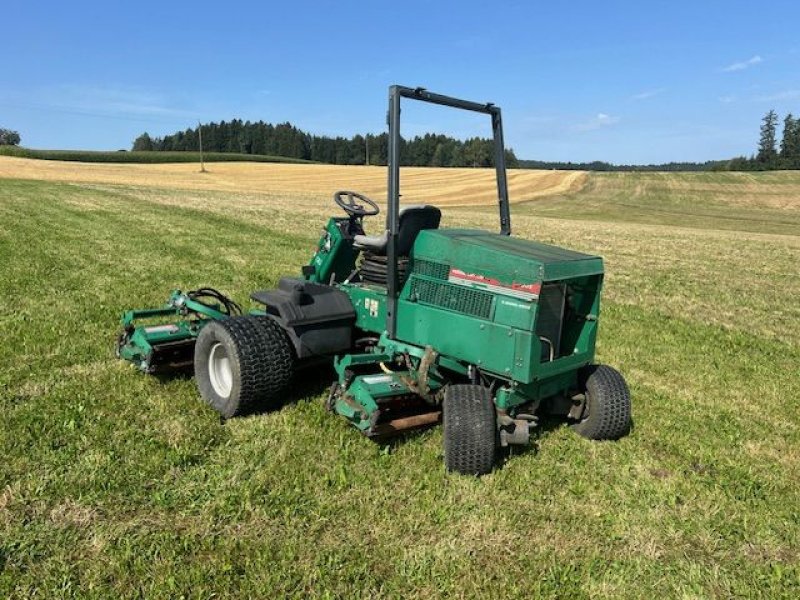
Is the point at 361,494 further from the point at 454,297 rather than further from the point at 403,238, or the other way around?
the point at 403,238

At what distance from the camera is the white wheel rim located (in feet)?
16.3

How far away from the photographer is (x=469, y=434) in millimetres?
3893

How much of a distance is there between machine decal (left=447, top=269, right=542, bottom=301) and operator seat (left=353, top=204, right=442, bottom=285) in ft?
1.39

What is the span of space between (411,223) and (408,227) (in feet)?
0.12

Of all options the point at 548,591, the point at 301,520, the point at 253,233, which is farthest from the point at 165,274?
the point at 548,591

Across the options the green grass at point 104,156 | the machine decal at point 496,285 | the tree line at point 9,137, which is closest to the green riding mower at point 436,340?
the machine decal at point 496,285

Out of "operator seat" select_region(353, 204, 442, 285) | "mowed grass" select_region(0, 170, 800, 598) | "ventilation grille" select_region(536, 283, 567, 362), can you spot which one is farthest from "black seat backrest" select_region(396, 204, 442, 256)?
"mowed grass" select_region(0, 170, 800, 598)

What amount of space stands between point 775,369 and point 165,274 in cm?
838

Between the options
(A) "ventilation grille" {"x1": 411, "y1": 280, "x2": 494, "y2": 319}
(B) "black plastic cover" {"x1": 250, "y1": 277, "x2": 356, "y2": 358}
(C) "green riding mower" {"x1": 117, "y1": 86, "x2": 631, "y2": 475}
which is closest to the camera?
(C) "green riding mower" {"x1": 117, "y1": 86, "x2": 631, "y2": 475}

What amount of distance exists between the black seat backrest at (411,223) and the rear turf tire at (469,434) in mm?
1198

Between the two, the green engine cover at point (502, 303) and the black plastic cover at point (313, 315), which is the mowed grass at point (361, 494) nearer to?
the black plastic cover at point (313, 315)

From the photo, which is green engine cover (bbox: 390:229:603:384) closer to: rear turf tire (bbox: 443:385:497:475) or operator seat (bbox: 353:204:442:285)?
operator seat (bbox: 353:204:442:285)

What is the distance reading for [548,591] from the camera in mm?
2994

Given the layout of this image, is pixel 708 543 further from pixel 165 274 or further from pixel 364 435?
pixel 165 274
